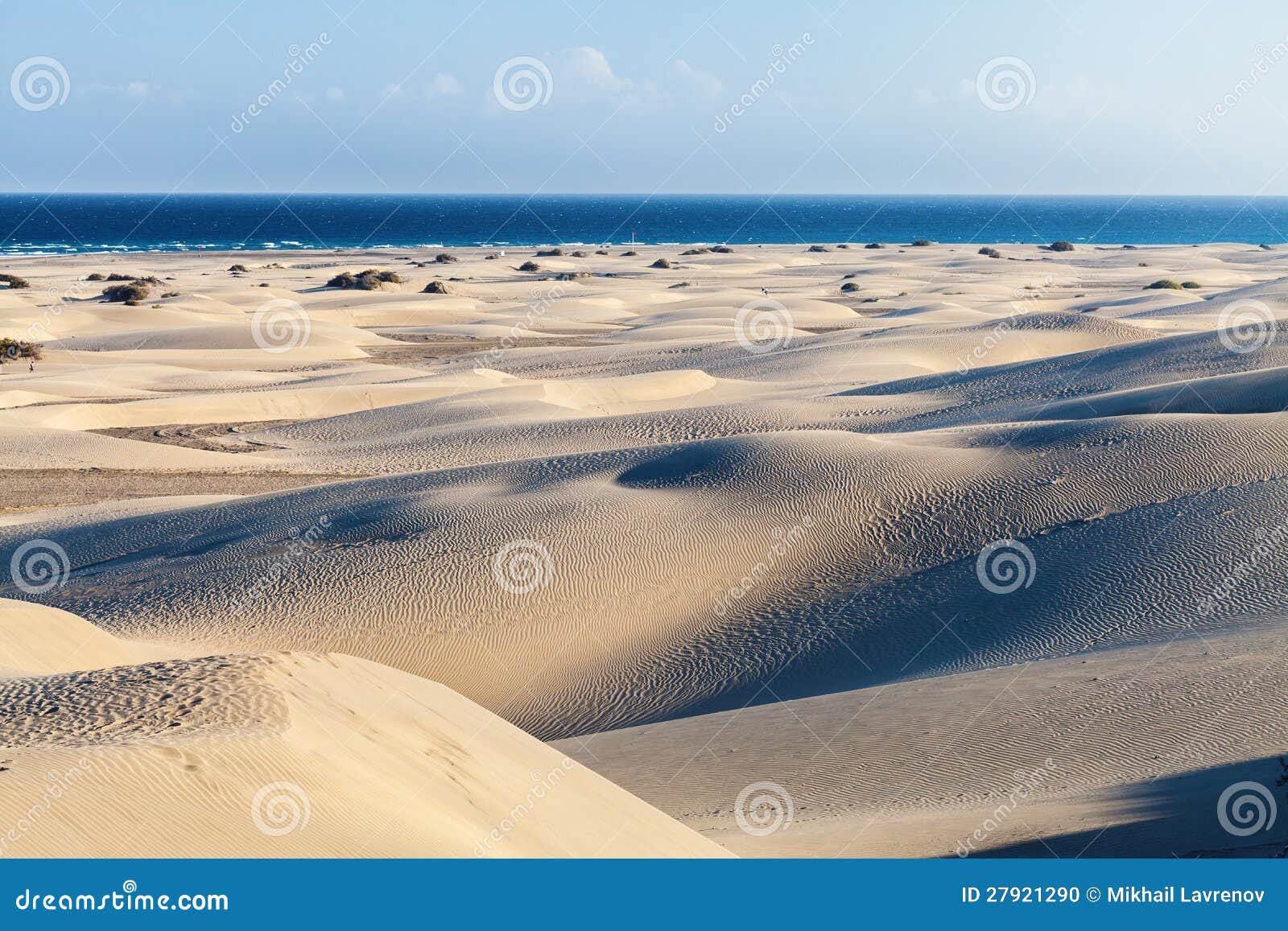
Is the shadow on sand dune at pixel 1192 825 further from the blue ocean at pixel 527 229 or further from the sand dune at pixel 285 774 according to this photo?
the blue ocean at pixel 527 229

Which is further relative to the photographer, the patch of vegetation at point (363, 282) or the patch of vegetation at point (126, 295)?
the patch of vegetation at point (363, 282)

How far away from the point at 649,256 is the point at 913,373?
144ft

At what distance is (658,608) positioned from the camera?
11.3 meters

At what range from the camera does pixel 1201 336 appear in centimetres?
2089

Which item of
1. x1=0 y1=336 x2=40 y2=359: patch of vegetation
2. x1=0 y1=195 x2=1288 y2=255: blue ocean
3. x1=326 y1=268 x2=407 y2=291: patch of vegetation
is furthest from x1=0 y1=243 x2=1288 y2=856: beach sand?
x1=0 y1=195 x2=1288 y2=255: blue ocean

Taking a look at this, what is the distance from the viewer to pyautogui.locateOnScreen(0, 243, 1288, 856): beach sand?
5746 mm

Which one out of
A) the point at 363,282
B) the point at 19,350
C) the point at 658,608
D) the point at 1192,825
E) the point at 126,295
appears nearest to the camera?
the point at 1192,825

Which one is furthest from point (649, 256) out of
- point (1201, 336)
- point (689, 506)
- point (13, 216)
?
point (13, 216)

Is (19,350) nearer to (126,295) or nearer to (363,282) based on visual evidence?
(126,295)

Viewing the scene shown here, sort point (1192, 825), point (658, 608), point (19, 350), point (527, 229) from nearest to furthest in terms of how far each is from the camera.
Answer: point (1192, 825)
point (658, 608)
point (19, 350)
point (527, 229)

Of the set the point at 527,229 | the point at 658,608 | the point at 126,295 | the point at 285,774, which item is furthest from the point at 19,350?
the point at 527,229

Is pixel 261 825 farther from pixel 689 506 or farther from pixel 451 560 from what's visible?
pixel 689 506

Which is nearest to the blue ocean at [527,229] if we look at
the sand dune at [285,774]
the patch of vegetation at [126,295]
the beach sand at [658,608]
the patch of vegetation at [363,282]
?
the patch of vegetation at [363,282]

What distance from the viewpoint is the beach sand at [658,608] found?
5746 millimetres
